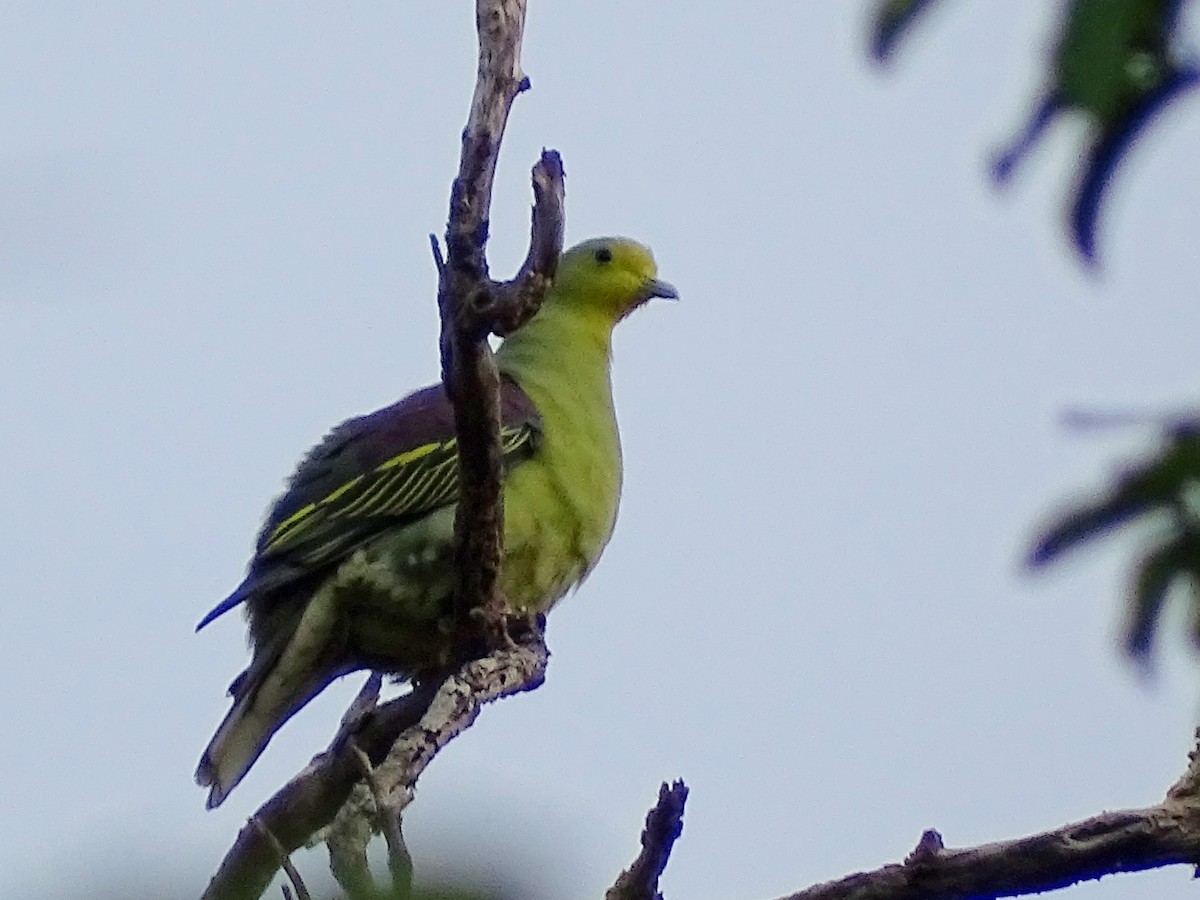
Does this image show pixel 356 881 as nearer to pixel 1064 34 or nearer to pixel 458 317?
pixel 1064 34

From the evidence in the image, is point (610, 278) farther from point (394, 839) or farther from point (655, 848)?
point (394, 839)

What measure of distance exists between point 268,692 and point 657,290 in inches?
91.0

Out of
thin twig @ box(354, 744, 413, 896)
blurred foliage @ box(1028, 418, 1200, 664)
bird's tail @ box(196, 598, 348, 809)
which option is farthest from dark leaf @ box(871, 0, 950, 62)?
bird's tail @ box(196, 598, 348, 809)

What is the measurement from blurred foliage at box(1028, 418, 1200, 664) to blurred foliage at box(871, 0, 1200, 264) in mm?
132

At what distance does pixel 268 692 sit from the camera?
14.8 ft

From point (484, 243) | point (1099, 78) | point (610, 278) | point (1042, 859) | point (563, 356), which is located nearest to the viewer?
point (1099, 78)

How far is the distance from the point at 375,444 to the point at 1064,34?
407 centimetres

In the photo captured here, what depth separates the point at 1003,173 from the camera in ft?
3.63

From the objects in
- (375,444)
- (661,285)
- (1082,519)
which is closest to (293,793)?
(375,444)

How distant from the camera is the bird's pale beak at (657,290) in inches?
240

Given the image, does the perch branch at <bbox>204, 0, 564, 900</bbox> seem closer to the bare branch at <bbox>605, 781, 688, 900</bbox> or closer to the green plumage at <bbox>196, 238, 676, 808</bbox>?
the green plumage at <bbox>196, 238, 676, 808</bbox>

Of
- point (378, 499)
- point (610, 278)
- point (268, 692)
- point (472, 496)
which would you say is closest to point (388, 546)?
point (378, 499)

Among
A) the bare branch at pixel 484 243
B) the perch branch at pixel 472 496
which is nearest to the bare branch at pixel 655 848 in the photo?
the perch branch at pixel 472 496

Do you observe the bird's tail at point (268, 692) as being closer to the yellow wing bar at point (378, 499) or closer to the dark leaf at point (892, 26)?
the yellow wing bar at point (378, 499)
